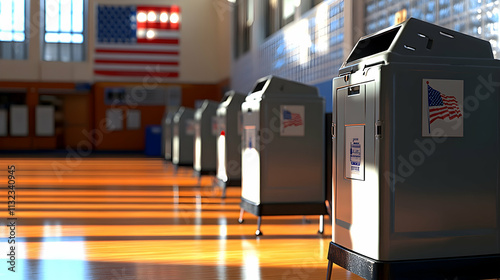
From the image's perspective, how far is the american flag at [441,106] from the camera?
235cm

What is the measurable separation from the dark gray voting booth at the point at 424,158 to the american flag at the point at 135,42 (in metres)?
15.4

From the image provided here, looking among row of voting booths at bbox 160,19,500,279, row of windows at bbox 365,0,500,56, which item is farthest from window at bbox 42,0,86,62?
row of voting booths at bbox 160,19,500,279

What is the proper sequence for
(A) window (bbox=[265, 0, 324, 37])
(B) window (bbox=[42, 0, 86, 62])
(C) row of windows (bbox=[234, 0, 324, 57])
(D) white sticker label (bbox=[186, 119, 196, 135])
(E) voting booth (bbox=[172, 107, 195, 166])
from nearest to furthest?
→ (A) window (bbox=[265, 0, 324, 37]), (C) row of windows (bbox=[234, 0, 324, 57]), (D) white sticker label (bbox=[186, 119, 196, 135]), (E) voting booth (bbox=[172, 107, 195, 166]), (B) window (bbox=[42, 0, 86, 62])

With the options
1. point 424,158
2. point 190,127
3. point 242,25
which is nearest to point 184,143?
point 190,127

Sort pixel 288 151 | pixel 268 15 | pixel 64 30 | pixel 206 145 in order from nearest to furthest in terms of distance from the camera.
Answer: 1. pixel 288 151
2. pixel 206 145
3. pixel 268 15
4. pixel 64 30

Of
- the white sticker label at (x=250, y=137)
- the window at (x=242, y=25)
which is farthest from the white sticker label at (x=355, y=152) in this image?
the window at (x=242, y=25)

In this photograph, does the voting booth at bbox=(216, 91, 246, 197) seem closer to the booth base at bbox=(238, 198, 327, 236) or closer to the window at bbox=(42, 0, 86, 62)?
the booth base at bbox=(238, 198, 327, 236)

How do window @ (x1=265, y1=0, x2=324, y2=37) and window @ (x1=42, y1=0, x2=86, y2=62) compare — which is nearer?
window @ (x1=265, y1=0, x2=324, y2=37)

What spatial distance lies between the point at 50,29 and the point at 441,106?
16833 millimetres

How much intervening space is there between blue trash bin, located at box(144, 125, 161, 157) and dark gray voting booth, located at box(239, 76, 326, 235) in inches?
481

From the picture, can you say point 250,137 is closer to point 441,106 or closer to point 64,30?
point 441,106

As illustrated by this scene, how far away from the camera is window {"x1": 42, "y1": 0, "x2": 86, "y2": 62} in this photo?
57.0ft

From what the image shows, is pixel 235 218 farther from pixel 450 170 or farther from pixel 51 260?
pixel 450 170

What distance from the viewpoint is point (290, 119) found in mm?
4352
